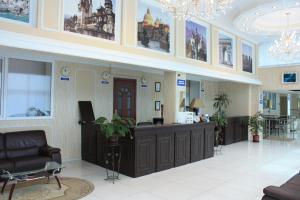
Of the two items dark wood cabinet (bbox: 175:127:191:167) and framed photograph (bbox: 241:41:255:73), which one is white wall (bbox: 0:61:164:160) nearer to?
dark wood cabinet (bbox: 175:127:191:167)

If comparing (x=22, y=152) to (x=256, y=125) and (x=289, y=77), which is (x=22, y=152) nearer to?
(x=256, y=125)

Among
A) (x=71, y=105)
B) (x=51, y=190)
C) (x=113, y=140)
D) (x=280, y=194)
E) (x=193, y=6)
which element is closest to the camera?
(x=280, y=194)

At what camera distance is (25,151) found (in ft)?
17.2

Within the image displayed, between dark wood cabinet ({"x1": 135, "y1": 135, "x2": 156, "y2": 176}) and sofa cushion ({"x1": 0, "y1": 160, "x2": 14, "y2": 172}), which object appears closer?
sofa cushion ({"x1": 0, "y1": 160, "x2": 14, "y2": 172})

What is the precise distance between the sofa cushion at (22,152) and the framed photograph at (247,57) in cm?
821

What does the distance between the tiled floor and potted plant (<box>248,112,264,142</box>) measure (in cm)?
298

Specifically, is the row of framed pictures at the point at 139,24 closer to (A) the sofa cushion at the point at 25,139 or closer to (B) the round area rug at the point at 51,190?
(A) the sofa cushion at the point at 25,139

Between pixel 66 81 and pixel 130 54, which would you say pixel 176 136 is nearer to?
pixel 130 54

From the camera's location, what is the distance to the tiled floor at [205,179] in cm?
419

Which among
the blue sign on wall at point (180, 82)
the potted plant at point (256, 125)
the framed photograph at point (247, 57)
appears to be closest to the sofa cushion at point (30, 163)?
the blue sign on wall at point (180, 82)

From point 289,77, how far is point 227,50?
347cm

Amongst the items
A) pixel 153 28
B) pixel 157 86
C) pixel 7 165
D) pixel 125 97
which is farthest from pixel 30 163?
pixel 157 86

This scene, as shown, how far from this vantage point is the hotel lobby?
4195mm

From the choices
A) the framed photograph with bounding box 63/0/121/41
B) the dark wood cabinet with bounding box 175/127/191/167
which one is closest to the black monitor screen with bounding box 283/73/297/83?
the dark wood cabinet with bounding box 175/127/191/167
